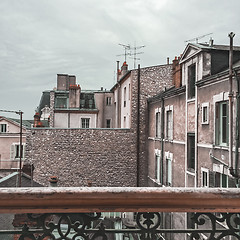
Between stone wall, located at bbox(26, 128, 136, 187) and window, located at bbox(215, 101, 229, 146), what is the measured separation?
32.5 feet

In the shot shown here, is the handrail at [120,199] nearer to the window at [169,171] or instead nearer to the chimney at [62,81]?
the window at [169,171]

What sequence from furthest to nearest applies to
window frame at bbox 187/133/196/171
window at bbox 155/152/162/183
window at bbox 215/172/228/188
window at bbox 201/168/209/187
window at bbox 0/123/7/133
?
1. window at bbox 0/123/7/133
2. window at bbox 155/152/162/183
3. window frame at bbox 187/133/196/171
4. window at bbox 201/168/209/187
5. window at bbox 215/172/228/188

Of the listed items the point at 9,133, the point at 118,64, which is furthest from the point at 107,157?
the point at 118,64

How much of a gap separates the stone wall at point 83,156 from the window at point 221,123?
390 inches

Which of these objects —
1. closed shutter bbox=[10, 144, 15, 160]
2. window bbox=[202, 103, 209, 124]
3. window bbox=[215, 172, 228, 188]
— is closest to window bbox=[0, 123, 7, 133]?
closed shutter bbox=[10, 144, 15, 160]

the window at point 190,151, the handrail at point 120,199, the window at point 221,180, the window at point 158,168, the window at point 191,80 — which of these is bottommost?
the window at point 158,168

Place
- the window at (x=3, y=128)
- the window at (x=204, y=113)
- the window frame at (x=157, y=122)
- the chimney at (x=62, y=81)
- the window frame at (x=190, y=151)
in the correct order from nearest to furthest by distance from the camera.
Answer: the window at (x=204, y=113) → the window frame at (x=190, y=151) → the window frame at (x=157, y=122) → the window at (x=3, y=128) → the chimney at (x=62, y=81)

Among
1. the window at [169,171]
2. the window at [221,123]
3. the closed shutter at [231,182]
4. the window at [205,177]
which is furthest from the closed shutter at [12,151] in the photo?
the closed shutter at [231,182]

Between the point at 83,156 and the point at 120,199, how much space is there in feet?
56.8

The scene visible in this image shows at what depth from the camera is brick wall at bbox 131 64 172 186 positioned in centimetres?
1861

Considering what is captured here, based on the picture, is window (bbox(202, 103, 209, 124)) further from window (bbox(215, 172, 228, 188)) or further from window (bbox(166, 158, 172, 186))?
window (bbox(166, 158, 172, 186))

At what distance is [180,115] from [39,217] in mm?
11617

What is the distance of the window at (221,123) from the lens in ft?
29.3

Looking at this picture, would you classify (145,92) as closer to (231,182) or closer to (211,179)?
(211,179)
